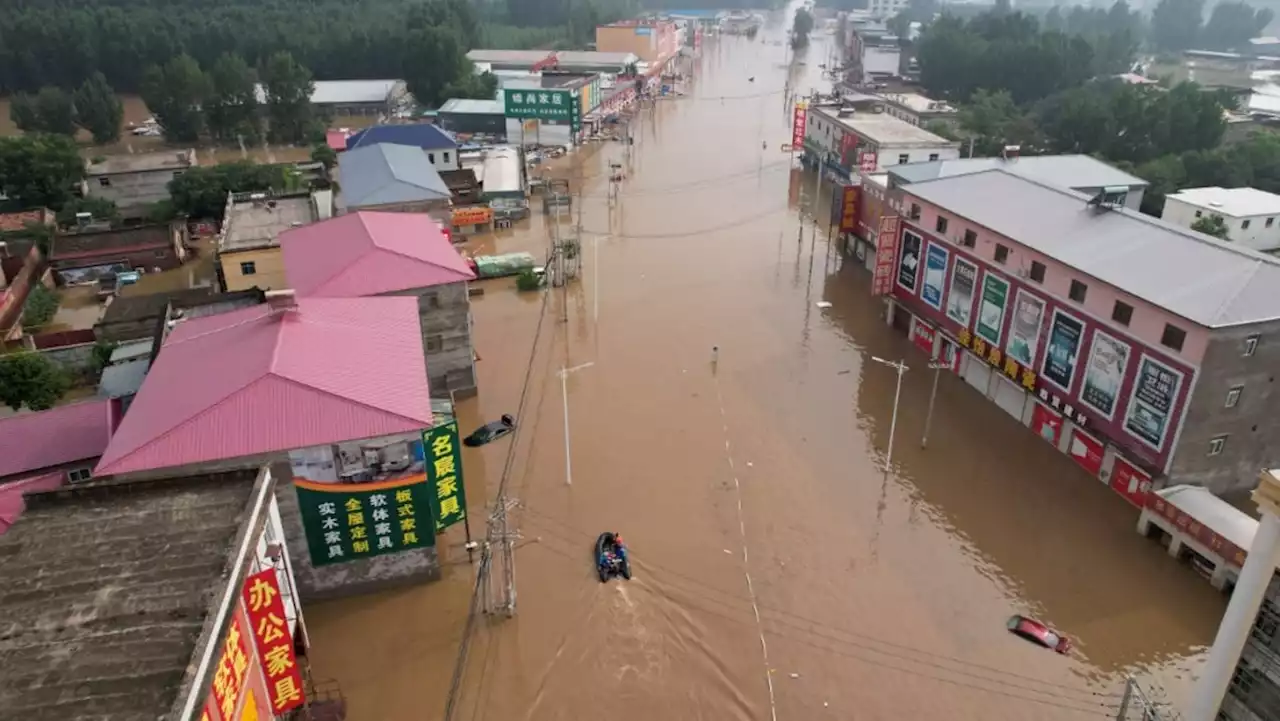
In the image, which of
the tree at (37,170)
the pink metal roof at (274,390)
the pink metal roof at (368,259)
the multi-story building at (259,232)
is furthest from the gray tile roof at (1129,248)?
the tree at (37,170)

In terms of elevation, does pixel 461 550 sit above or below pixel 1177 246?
below

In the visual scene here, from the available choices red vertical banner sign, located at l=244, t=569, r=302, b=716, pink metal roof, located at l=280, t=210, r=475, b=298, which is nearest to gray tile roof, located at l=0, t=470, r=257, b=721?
red vertical banner sign, located at l=244, t=569, r=302, b=716

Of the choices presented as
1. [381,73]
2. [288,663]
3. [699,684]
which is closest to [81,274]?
[288,663]

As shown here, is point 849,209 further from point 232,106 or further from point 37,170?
point 232,106

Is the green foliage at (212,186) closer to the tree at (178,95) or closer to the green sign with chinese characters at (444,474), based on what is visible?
the tree at (178,95)

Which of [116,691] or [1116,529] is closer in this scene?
[116,691]

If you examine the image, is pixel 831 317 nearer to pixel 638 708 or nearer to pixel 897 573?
pixel 897 573
